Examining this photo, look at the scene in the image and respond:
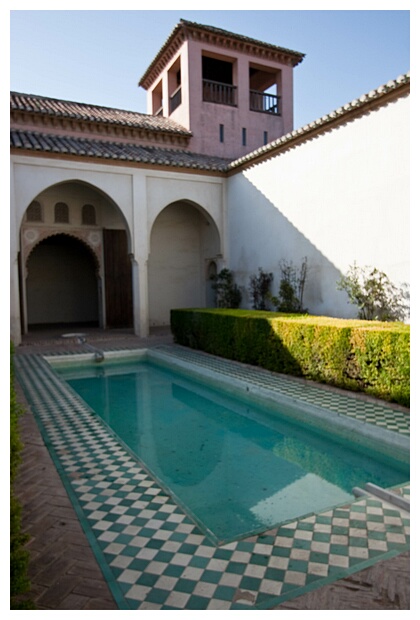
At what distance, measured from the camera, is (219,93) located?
1719cm

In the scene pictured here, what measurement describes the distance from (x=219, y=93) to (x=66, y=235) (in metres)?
7.78

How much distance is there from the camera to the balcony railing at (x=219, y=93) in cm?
1698

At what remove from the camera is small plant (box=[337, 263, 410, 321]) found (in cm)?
862

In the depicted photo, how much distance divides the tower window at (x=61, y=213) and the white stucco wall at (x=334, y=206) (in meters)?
5.55

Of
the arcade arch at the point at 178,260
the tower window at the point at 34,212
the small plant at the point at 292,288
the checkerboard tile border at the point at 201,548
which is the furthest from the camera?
the arcade arch at the point at 178,260

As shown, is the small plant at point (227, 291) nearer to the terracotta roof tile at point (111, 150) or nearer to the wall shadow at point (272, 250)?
the wall shadow at point (272, 250)

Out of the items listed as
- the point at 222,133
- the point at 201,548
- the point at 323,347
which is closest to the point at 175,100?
the point at 222,133

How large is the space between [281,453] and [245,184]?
32.6 ft

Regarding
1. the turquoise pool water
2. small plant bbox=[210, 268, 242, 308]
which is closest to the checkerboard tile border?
the turquoise pool water

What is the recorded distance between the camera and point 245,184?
1364cm

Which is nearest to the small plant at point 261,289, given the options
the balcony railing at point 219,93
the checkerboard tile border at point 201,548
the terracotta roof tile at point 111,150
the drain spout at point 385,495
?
the terracotta roof tile at point 111,150

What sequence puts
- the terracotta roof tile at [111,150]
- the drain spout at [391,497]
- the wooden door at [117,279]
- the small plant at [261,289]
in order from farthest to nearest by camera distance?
the wooden door at [117,279] < the small plant at [261,289] < the terracotta roof tile at [111,150] < the drain spout at [391,497]
